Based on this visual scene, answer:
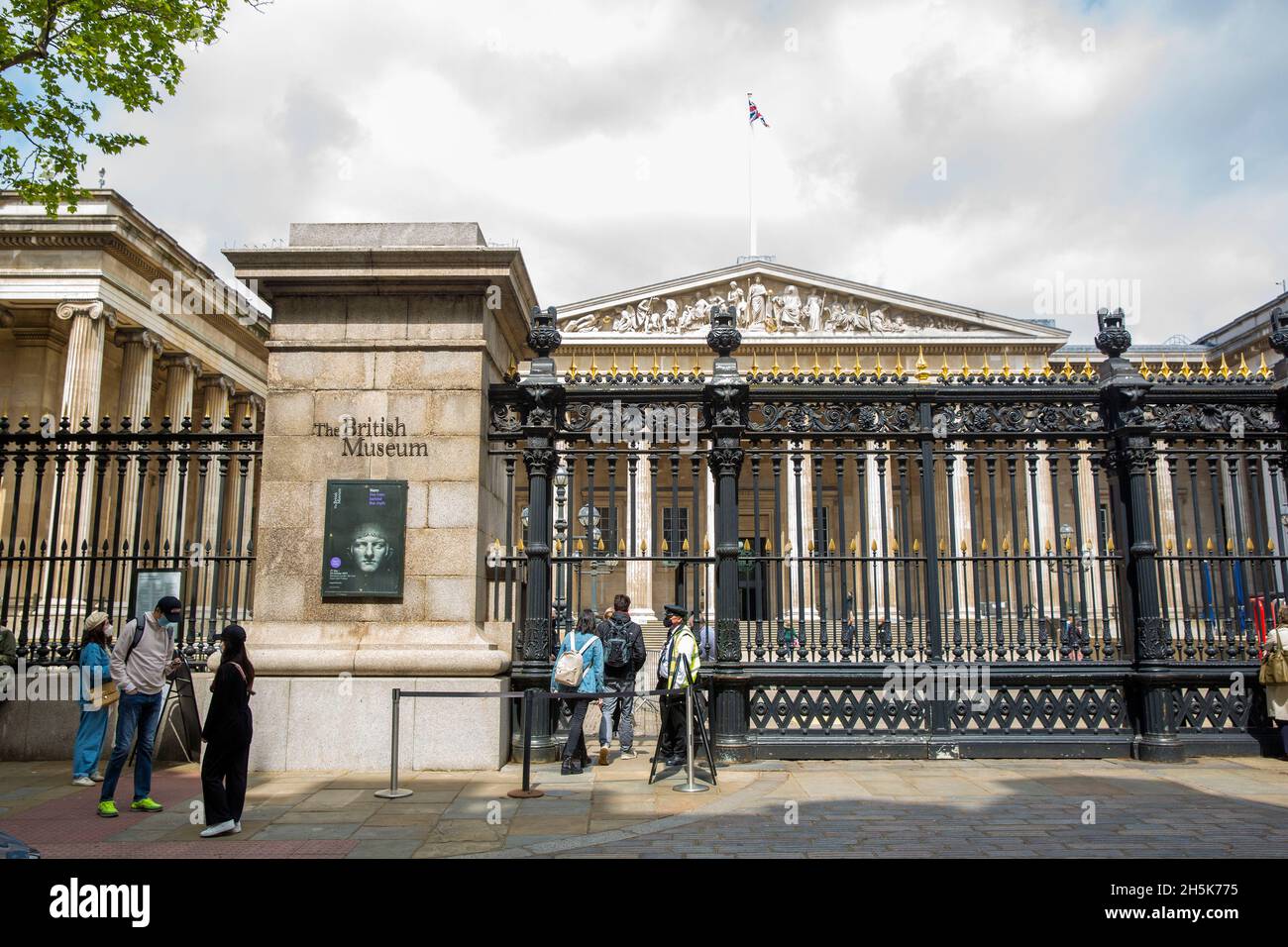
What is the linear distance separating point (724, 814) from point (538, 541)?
3.61 m

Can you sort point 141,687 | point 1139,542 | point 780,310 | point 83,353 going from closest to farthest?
1. point 141,687
2. point 1139,542
3. point 83,353
4. point 780,310

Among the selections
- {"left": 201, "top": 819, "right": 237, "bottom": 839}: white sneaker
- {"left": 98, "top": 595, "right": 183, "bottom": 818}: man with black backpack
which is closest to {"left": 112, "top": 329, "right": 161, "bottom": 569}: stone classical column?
{"left": 98, "top": 595, "right": 183, "bottom": 818}: man with black backpack

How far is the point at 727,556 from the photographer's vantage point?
9.77 metres

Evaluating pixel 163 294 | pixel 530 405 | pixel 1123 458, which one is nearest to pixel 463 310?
pixel 530 405

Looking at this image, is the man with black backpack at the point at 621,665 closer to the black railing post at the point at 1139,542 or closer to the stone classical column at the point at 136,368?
the black railing post at the point at 1139,542

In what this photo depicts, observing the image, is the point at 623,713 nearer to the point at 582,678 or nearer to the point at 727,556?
the point at 582,678

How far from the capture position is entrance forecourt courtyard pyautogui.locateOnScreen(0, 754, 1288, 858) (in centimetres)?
623

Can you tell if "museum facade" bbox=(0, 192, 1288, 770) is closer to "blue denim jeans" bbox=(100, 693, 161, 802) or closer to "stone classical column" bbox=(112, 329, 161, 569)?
"blue denim jeans" bbox=(100, 693, 161, 802)

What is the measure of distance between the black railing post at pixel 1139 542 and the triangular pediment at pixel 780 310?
113ft

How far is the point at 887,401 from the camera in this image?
10531mm

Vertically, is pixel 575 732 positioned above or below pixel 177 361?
below

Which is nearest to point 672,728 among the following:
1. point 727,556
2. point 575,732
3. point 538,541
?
point 575,732

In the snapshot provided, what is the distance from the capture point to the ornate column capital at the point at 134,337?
109 ft
